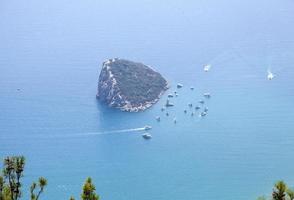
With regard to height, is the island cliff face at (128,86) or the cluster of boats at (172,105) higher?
the island cliff face at (128,86)

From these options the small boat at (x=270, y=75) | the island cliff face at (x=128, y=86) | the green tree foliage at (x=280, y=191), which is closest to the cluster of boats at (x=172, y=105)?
the island cliff face at (x=128, y=86)

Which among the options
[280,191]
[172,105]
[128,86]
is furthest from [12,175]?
[128,86]

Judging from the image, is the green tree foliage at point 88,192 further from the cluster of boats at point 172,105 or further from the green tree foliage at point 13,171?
the cluster of boats at point 172,105

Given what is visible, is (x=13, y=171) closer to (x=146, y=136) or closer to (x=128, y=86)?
(x=146, y=136)

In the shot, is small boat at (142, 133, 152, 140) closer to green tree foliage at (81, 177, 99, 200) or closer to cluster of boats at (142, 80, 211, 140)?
cluster of boats at (142, 80, 211, 140)

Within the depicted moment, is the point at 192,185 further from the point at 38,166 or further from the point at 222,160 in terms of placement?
the point at 38,166
